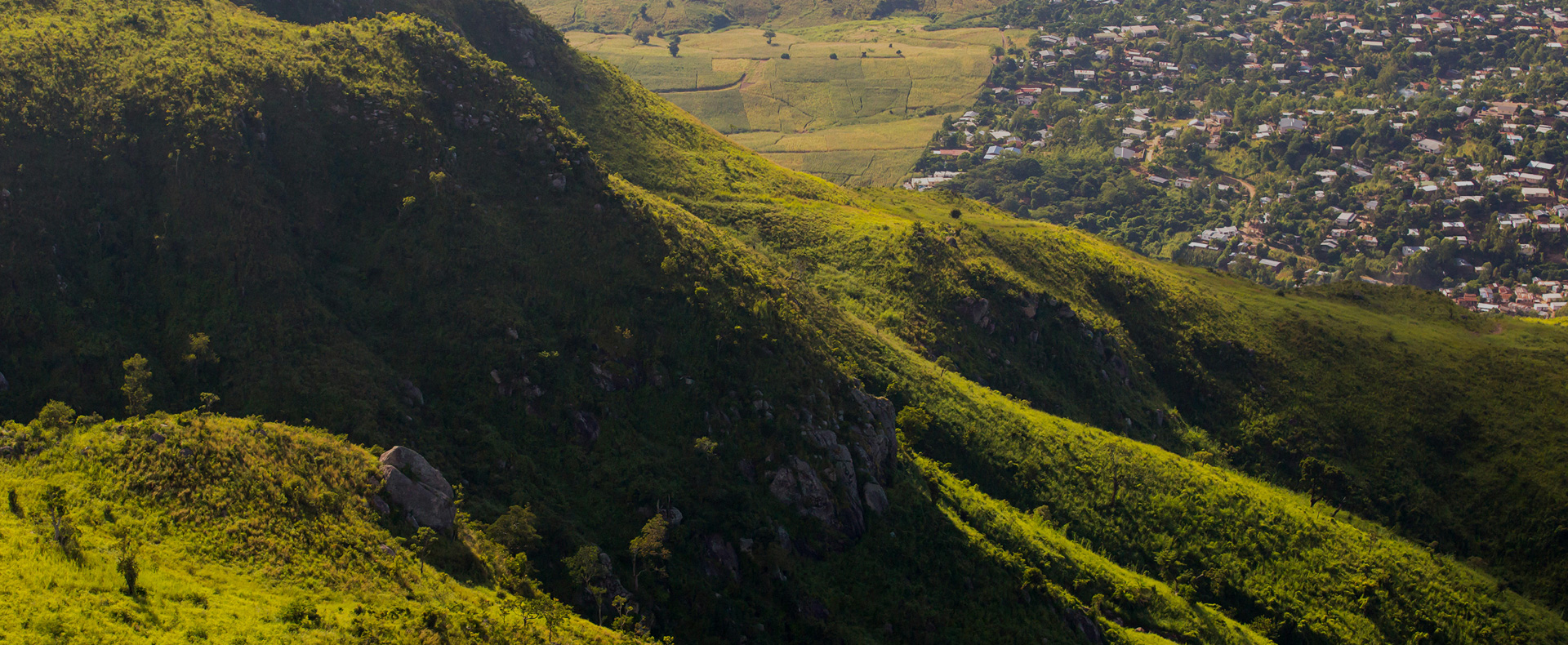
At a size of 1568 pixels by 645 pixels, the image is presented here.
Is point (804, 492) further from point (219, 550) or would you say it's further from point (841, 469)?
point (219, 550)

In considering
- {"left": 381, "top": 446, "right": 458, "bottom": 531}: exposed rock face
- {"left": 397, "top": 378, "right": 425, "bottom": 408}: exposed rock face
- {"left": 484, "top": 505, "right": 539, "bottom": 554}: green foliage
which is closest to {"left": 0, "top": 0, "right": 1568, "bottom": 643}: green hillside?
{"left": 397, "top": 378, "right": 425, "bottom": 408}: exposed rock face

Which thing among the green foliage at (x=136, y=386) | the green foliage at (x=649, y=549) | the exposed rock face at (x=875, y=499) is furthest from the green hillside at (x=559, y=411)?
the green foliage at (x=136, y=386)

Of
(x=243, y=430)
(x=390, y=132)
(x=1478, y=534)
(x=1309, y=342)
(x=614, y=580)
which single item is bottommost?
(x=1478, y=534)

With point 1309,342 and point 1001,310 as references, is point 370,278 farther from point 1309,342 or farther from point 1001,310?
point 1309,342

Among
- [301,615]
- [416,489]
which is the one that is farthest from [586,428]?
[301,615]

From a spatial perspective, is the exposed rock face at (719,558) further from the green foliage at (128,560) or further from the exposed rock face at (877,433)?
the green foliage at (128,560)

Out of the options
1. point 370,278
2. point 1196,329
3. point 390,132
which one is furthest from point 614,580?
point 1196,329
